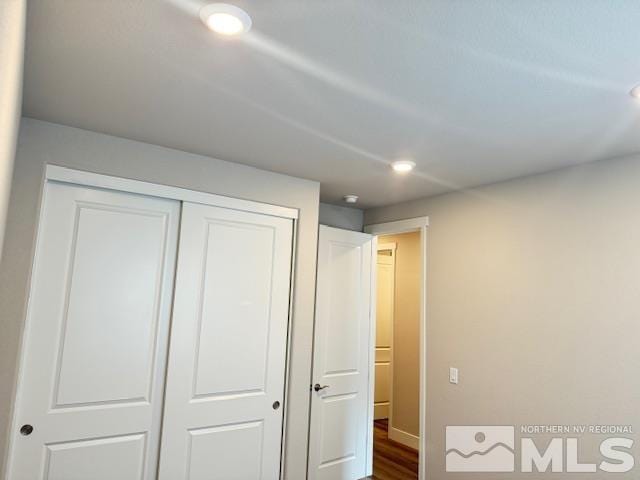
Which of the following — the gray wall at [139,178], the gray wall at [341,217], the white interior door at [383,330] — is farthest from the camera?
the white interior door at [383,330]

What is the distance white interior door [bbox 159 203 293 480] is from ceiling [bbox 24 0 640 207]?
584 mm

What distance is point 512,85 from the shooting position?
161 centimetres

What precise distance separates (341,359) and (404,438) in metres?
1.84

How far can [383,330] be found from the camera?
5.57 meters

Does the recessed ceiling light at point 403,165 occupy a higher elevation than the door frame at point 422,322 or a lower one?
higher

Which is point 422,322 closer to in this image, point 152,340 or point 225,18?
point 152,340

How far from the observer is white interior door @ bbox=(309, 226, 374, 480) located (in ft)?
11.0

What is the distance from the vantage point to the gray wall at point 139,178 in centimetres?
198

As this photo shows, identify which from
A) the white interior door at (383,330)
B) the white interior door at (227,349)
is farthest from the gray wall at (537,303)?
the white interior door at (383,330)
